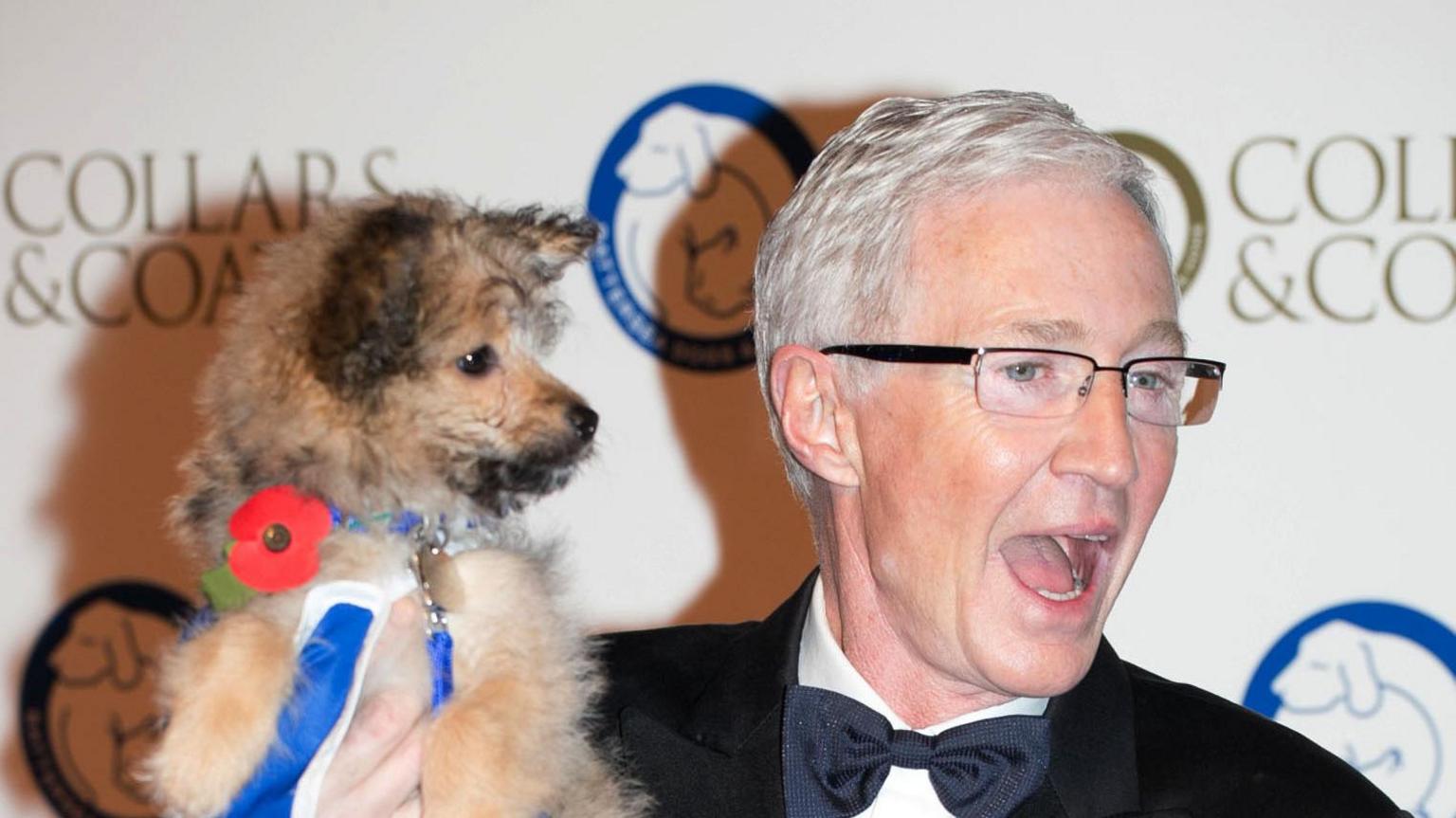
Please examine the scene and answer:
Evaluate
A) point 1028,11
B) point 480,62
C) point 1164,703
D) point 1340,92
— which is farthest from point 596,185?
point 1164,703

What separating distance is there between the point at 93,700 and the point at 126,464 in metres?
0.60

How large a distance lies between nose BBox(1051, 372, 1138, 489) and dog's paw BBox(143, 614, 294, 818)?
1000 millimetres

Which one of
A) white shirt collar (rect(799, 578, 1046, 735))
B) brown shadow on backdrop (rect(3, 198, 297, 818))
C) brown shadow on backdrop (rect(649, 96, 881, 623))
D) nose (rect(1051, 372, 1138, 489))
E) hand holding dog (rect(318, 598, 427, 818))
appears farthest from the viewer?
Result: brown shadow on backdrop (rect(3, 198, 297, 818))

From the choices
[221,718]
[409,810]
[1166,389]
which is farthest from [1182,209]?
[221,718]

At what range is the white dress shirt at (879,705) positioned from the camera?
78.0 inches

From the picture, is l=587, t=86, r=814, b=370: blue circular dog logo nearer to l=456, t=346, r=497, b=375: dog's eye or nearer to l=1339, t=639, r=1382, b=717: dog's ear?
l=1339, t=639, r=1382, b=717: dog's ear

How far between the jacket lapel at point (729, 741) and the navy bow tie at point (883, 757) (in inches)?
1.4

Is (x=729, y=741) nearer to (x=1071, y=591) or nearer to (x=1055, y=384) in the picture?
(x=1071, y=591)

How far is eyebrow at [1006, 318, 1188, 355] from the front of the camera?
1.83 metres

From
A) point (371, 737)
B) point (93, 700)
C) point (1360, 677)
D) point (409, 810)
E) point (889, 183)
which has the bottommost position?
point (93, 700)

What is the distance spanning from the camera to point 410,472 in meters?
1.93

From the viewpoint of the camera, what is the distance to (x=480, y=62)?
365 centimetres

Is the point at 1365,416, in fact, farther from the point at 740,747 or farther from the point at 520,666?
the point at 520,666

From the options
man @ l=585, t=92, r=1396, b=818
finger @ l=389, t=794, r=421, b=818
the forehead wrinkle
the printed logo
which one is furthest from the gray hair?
the printed logo
